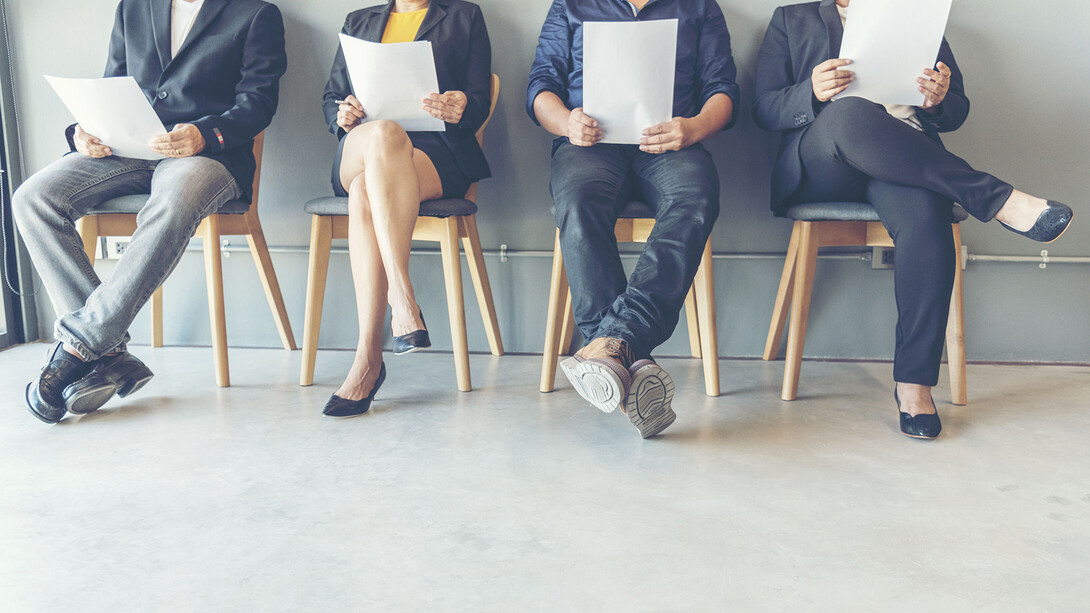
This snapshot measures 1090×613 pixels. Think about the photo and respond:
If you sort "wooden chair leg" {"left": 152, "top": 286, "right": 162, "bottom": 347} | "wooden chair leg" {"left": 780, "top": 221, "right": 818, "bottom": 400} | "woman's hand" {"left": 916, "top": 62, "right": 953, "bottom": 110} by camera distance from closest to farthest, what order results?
"woman's hand" {"left": 916, "top": 62, "right": 953, "bottom": 110} < "wooden chair leg" {"left": 780, "top": 221, "right": 818, "bottom": 400} < "wooden chair leg" {"left": 152, "top": 286, "right": 162, "bottom": 347}

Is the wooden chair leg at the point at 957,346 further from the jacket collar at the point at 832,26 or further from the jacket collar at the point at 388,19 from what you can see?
the jacket collar at the point at 388,19

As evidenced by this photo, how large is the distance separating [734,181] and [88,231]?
6.06 feet

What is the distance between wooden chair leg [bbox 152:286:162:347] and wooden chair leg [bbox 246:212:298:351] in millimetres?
316

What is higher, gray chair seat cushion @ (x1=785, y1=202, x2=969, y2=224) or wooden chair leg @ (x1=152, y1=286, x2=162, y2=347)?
gray chair seat cushion @ (x1=785, y1=202, x2=969, y2=224)

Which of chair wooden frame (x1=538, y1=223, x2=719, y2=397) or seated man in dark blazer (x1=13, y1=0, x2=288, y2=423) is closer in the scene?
seated man in dark blazer (x1=13, y1=0, x2=288, y2=423)

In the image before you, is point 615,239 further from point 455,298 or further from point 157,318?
point 157,318

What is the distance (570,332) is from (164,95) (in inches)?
52.2

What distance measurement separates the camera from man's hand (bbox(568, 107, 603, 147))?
178 cm

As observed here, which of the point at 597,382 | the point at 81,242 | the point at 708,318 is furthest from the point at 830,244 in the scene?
the point at 81,242

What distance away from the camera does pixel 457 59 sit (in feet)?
7.00

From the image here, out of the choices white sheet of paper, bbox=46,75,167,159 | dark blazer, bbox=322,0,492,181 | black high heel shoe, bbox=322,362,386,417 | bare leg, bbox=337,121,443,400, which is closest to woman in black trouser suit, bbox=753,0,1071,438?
dark blazer, bbox=322,0,492,181

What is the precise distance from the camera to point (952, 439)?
62.2 inches

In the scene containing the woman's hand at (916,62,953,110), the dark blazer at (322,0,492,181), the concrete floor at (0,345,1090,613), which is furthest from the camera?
the dark blazer at (322,0,492,181)

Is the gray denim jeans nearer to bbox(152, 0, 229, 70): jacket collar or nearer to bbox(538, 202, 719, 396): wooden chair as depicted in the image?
bbox(152, 0, 229, 70): jacket collar
